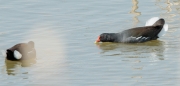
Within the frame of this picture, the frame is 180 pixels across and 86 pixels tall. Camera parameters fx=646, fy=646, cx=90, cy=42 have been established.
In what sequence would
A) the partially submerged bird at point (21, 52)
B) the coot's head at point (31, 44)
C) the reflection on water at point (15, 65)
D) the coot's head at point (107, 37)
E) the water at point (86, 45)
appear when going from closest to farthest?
1. the water at point (86, 45)
2. the reflection on water at point (15, 65)
3. the partially submerged bird at point (21, 52)
4. the coot's head at point (31, 44)
5. the coot's head at point (107, 37)

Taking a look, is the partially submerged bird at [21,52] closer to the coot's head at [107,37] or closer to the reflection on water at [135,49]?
the reflection on water at [135,49]

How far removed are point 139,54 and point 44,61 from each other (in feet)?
7.44

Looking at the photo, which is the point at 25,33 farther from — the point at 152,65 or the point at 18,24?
the point at 152,65

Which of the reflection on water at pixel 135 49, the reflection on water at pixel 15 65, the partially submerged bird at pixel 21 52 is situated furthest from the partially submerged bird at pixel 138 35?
the reflection on water at pixel 15 65

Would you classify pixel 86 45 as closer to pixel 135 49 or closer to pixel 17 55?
pixel 135 49

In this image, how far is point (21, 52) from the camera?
15148 millimetres

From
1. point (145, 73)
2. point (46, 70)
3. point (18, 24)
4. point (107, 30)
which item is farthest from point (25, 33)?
point (145, 73)

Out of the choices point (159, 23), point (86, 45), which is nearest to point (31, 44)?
point (86, 45)

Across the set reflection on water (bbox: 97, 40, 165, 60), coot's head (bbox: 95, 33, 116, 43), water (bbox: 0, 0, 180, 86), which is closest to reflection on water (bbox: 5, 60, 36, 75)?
water (bbox: 0, 0, 180, 86)

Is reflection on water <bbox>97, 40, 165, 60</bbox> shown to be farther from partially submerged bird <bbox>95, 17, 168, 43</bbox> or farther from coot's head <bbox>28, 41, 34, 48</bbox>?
coot's head <bbox>28, 41, 34, 48</bbox>

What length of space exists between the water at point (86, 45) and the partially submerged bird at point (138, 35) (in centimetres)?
17

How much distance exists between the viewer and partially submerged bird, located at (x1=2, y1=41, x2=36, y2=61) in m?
14.9

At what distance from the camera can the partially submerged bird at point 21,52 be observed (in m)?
14.9

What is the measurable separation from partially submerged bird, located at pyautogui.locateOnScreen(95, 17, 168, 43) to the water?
0.17 m
